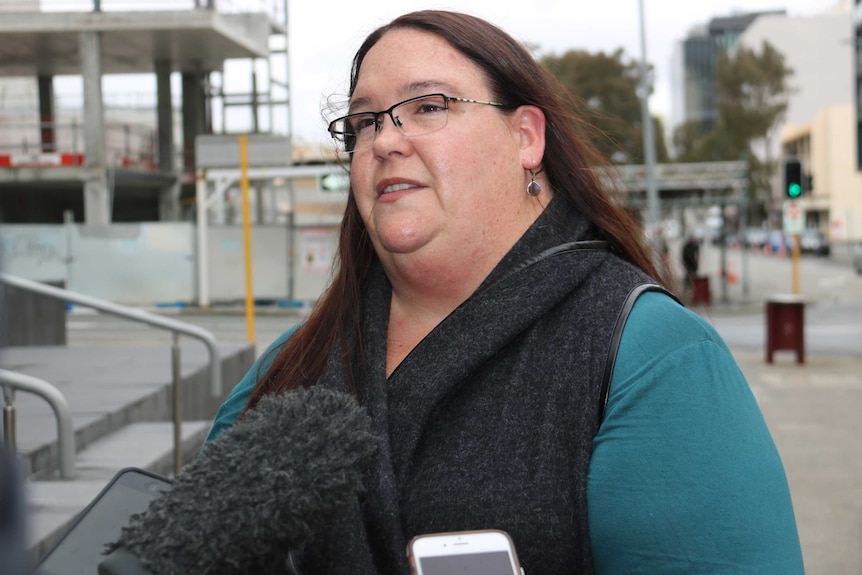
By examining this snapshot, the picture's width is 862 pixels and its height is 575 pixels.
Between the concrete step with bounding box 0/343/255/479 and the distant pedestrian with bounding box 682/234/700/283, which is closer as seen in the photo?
the concrete step with bounding box 0/343/255/479

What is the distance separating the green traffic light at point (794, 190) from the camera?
17.7m

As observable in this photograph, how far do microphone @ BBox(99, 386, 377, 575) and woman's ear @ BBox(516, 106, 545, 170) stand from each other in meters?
0.72

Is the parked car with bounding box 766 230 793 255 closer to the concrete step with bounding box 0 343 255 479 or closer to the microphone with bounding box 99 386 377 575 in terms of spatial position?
the concrete step with bounding box 0 343 255 479

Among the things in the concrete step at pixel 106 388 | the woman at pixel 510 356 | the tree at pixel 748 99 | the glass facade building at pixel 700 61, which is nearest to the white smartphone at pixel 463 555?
the woman at pixel 510 356

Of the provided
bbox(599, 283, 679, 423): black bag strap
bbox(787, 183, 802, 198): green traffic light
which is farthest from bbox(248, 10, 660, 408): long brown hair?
bbox(787, 183, 802, 198): green traffic light

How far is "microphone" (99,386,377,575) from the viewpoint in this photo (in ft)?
3.61

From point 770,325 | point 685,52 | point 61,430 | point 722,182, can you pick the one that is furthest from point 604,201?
point 685,52

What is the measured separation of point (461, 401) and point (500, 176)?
0.42 metres

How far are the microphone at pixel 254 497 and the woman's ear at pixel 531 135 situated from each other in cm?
72

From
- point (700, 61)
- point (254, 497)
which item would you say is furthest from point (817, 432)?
point (700, 61)

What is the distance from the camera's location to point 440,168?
1.71m

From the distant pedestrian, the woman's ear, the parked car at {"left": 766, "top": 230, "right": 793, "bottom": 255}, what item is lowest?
the parked car at {"left": 766, "top": 230, "right": 793, "bottom": 255}

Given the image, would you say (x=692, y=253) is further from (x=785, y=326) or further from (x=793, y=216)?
(x=785, y=326)

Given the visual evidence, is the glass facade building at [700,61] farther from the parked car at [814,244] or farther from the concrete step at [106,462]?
the concrete step at [106,462]
